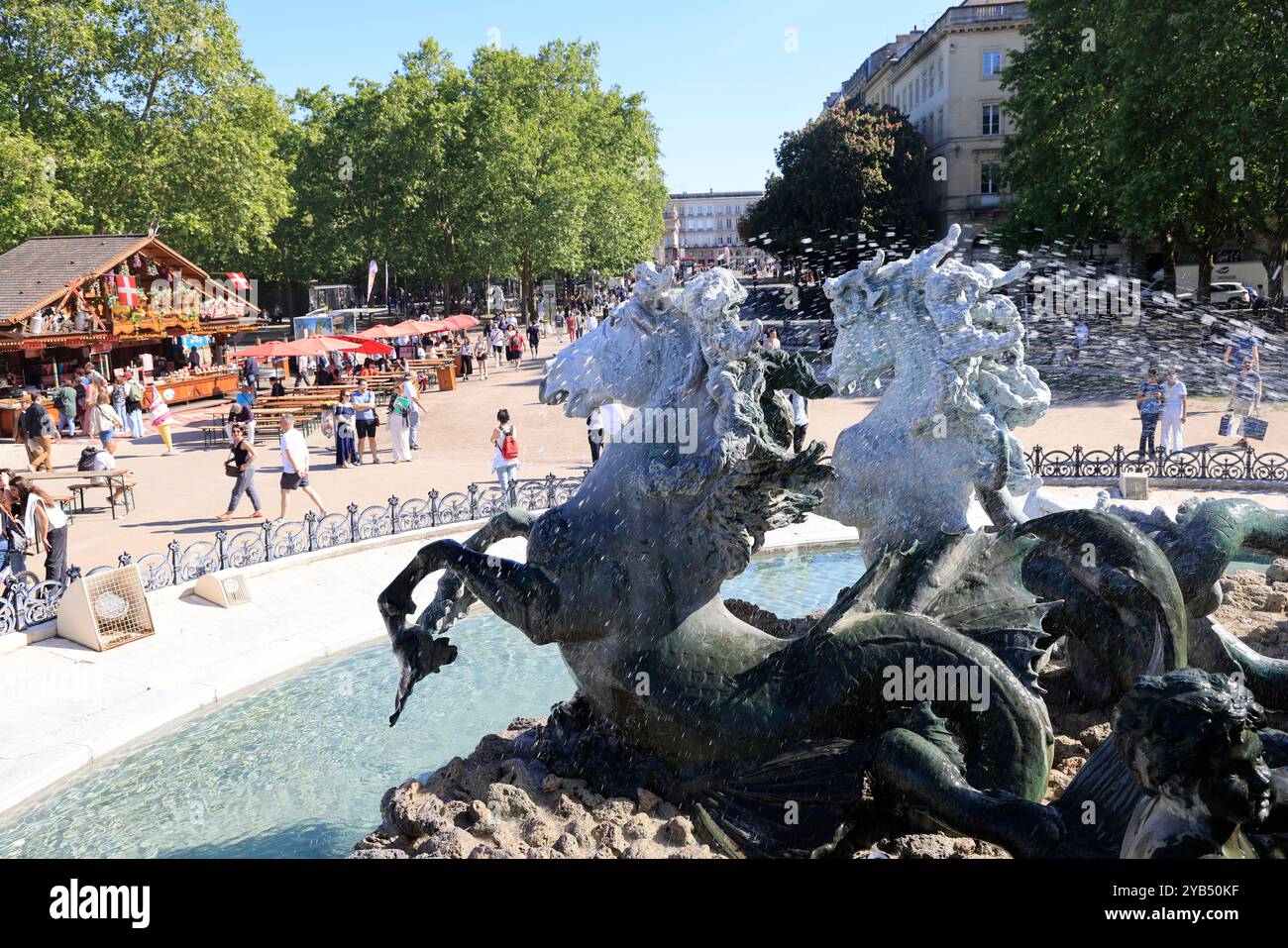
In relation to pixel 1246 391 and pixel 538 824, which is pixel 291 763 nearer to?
pixel 538 824

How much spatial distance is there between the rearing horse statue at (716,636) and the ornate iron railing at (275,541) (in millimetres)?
6020

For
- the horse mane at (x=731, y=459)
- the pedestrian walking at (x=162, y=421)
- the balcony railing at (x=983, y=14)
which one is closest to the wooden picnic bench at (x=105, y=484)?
the pedestrian walking at (x=162, y=421)

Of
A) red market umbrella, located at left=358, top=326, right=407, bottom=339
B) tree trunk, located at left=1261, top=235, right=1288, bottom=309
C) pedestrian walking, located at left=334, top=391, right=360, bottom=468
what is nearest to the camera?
pedestrian walking, located at left=334, top=391, right=360, bottom=468

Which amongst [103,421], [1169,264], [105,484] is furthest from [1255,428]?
[1169,264]

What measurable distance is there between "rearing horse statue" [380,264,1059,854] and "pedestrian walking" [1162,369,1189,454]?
1282 centimetres

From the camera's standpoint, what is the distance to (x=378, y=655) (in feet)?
32.2

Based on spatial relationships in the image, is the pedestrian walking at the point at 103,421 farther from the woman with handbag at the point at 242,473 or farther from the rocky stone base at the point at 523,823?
the rocky stone base at the point at 523,823

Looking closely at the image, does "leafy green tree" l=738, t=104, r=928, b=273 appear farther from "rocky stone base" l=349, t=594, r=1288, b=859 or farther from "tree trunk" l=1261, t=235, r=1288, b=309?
"rocky stone base" l=349, t=594, r=1288, b=859

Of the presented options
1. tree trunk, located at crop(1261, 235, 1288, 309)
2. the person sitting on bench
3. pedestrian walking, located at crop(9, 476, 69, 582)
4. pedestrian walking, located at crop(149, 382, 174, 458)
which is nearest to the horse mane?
pedestrian walking, located at crop(9, 476, 69, 582)

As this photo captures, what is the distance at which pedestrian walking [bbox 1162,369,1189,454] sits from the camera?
16625 millimetres

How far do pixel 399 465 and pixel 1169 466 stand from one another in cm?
1221

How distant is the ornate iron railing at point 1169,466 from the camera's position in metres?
14.7
